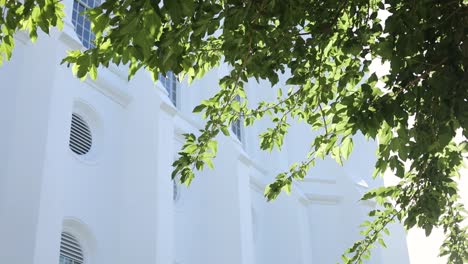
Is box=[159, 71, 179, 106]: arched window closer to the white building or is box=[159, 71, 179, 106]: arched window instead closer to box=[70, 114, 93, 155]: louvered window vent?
the white building

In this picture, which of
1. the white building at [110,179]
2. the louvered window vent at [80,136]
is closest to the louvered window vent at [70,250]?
the white building at [110,179]

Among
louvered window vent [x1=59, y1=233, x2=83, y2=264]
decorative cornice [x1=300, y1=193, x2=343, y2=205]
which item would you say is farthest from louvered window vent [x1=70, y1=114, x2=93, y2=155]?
decorative cornice [x1=300, y1=193, x2=343, y2=205]

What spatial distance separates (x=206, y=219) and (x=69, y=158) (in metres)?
4.59

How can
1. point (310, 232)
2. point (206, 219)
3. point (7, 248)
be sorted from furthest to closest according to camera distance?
point (310, 232) < point (206, 219) < point (7, 248)

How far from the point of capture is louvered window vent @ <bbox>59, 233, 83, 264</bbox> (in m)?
11.1

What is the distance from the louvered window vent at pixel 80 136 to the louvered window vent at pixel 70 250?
1.73 meters

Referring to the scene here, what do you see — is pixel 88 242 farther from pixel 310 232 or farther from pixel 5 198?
pixel 310 232

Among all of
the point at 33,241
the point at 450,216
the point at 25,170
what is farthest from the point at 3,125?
the point at 450,216

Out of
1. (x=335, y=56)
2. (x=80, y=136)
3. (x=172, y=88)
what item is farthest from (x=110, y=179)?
(x=335, y=56)

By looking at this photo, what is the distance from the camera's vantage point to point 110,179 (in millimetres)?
12594

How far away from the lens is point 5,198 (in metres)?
9.34

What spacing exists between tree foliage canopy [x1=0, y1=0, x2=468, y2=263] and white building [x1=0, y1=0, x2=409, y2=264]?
197 inches

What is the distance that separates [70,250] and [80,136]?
2.36 metres

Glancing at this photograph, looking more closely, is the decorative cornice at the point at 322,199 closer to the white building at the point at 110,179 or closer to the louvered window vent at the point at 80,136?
the white building at the point at 110,179
